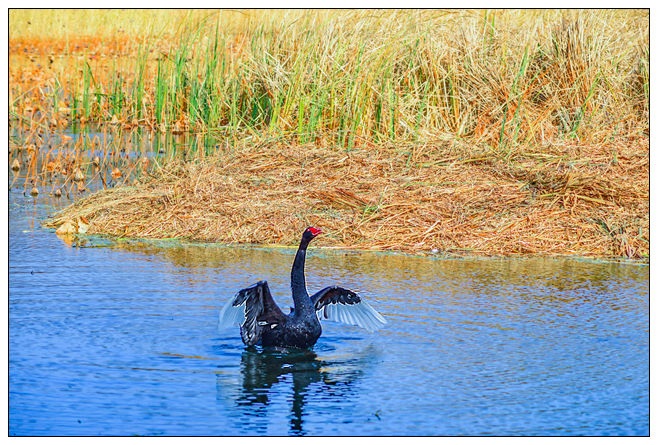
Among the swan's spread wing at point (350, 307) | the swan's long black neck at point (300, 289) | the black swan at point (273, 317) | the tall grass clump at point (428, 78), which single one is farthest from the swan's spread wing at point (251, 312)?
the tall grass clump at point (428, 78)

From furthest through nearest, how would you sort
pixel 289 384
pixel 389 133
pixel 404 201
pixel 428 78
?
1. pixel 428 78
2. pixel 389 133
3. pixel 404 201
4. pixel 289 384

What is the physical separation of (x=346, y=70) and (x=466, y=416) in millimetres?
8046

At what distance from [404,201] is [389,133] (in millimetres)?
2569

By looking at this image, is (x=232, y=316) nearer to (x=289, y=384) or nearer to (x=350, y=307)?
(x=289, y=384)

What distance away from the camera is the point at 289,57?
1263cm

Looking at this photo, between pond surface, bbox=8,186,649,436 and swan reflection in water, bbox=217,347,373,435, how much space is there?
15mm

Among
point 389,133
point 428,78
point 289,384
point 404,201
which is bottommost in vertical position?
point 289,384

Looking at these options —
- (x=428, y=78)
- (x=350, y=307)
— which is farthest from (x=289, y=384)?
(x=428, y=78)

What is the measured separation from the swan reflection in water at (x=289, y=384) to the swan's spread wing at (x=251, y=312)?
0.14m

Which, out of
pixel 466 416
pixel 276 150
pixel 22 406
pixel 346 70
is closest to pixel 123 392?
pixel 22 406

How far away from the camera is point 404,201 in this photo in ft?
30.0

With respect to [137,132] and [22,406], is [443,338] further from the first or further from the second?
[137,132]

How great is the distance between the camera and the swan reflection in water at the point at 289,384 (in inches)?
179

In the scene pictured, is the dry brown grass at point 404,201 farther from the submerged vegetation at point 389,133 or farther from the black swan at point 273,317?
the black swan at point 273,317
